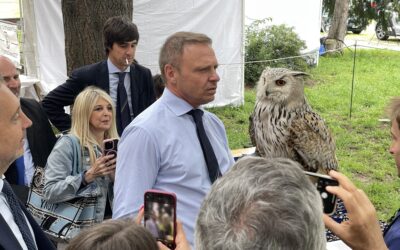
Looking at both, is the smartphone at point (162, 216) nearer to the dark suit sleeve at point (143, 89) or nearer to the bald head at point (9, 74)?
the bald head at point (9, 74)

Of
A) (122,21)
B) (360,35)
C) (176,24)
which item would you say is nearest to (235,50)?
(176,24)

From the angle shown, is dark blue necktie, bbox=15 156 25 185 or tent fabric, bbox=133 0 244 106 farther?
tent fabric, bbox=133 0 244 106

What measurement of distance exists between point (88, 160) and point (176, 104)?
1.10 meters

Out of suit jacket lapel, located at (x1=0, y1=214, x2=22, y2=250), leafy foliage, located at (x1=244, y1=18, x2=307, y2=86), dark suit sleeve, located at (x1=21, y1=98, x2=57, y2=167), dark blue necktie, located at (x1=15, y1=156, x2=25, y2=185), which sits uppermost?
suit jacket lapel, located at (x1=0, y1=214, x2=22, y2=250)

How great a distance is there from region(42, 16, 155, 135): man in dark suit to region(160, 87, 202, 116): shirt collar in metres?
1.58

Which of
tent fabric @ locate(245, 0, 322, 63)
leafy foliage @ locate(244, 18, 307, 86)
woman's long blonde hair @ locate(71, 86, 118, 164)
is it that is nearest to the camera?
woman's long blonde hair @ locate(71, 86, 118, 164)

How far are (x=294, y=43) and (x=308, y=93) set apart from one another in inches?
81.9

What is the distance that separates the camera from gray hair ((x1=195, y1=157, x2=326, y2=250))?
1.15 meters

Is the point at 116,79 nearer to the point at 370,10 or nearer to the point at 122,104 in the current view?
the point at 122,104

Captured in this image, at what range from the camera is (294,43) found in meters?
13.2

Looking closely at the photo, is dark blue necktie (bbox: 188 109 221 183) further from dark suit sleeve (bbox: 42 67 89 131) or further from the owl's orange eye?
dark suit sleeve (bbox: 42 67 89 131)

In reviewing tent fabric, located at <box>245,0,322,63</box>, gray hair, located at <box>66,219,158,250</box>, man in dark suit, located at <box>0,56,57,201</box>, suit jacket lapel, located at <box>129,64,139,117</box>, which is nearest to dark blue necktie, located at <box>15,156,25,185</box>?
man in dark suit, located at <box>0,56,57,201</box>

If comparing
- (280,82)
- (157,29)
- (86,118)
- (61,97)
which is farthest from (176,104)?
(157,29)

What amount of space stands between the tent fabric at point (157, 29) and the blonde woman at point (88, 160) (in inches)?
218
